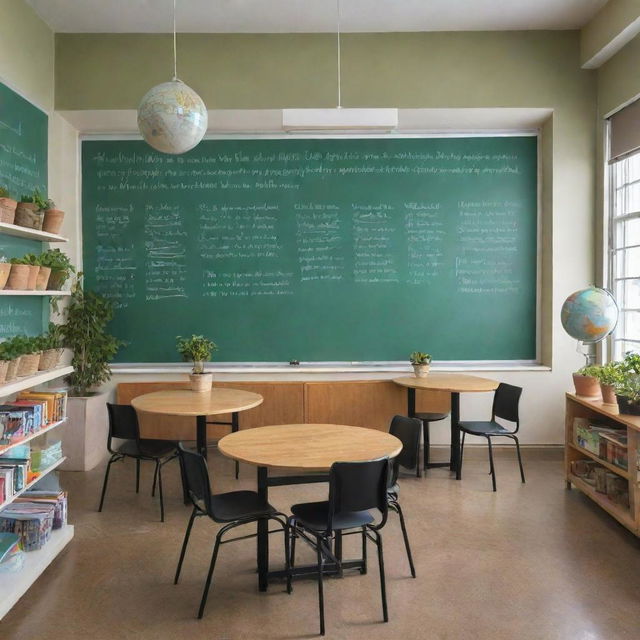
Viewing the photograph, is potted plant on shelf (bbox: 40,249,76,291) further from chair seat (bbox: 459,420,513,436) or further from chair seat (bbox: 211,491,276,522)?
chair seat (bbox: 459,420,513,436)

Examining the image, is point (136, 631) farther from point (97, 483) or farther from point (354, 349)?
point (354, 349)

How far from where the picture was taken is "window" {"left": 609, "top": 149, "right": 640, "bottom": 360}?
5109mm

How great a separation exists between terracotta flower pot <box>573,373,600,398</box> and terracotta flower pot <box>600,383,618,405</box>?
0.69 ft

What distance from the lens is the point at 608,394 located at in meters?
4.14

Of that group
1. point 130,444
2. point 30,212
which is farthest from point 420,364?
point 30,212

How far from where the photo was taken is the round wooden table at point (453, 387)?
4.82 metres

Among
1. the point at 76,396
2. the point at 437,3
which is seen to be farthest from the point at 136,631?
the point at 437,3

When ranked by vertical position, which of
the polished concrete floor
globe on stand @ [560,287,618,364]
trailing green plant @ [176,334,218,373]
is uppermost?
globe on stand @ [560,287,618,364]

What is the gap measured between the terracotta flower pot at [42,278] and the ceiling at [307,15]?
2832mm

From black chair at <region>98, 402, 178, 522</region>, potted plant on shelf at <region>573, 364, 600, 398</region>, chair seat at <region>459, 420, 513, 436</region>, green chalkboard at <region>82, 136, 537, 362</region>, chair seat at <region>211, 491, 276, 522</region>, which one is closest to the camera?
chair seat at <region>211, 491, 276, 522</region>

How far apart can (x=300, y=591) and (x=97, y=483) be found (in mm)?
2576

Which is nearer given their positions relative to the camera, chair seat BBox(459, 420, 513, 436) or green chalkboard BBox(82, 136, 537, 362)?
chair seat BBox(459, 420, 513, 436)

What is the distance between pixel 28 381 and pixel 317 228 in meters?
3.44

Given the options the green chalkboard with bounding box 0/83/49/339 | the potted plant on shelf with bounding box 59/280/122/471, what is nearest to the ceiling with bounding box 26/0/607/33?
the green chalkboard with bounding box 0/83/49/339
